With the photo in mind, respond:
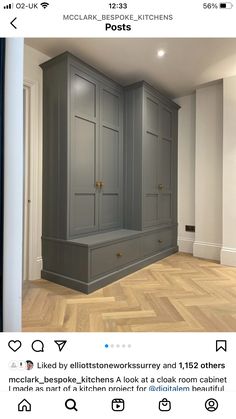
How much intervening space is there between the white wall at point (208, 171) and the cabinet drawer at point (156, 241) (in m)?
0.37

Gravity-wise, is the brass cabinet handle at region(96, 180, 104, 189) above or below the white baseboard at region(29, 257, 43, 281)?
above

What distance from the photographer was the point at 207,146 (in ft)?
9.91

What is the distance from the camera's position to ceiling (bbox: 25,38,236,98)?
1976mm

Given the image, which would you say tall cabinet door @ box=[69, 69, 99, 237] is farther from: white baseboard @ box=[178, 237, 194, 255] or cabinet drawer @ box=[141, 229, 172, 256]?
white baseboard @ box=[178, 237, 194, 255]

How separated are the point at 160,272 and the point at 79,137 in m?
1.55

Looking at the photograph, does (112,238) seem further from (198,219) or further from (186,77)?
(186,77)

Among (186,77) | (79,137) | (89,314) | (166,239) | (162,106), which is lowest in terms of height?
(89,314)

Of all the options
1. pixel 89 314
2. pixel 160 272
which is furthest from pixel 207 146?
pixel 89 314

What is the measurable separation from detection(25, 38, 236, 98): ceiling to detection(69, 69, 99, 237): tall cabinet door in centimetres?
22
